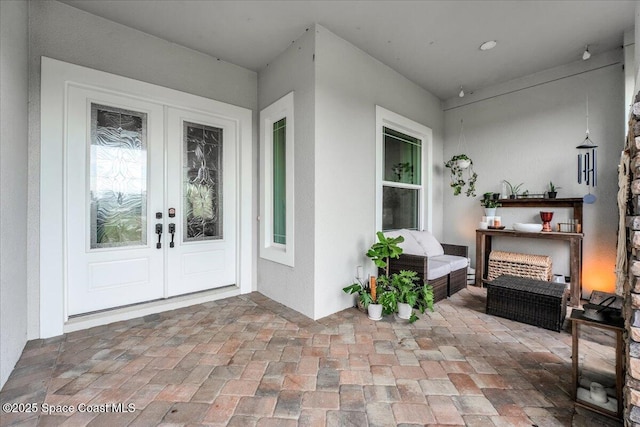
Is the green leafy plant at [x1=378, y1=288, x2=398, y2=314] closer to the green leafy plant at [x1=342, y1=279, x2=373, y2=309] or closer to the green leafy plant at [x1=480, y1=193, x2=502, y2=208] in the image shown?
the green leafy plant at [x1=342, y1=279, x2=373, y2=309]

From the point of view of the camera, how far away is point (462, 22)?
2846 millimetres

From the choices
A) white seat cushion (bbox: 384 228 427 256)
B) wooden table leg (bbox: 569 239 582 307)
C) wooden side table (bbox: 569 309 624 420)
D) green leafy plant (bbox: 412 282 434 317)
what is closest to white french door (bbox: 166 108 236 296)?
white seat cushion (bbox: 384 228 427 256)

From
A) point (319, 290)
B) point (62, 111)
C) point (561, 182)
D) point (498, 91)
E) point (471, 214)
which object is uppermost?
point (498, 91)

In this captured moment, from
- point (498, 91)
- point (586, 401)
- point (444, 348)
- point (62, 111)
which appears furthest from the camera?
point (498, 91)

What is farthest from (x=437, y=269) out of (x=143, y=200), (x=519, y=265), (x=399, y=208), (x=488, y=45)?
(x=143, y=200)

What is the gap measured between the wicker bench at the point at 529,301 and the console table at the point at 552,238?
28.7 inches

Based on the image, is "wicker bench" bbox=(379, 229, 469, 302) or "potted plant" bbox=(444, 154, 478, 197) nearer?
"wicker bench" bbox=(379, 229, 469, 302)

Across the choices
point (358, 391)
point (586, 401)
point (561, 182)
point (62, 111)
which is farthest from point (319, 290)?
point (561, 182)

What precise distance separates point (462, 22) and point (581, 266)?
326 centimetres

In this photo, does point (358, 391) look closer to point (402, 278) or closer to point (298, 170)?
point (402, 278)

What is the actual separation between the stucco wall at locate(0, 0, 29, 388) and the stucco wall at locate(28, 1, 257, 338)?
87mm

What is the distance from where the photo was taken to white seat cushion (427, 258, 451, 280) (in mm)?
3250

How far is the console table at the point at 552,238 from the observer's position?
3.31m

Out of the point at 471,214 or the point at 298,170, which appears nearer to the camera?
the point at 298,170
